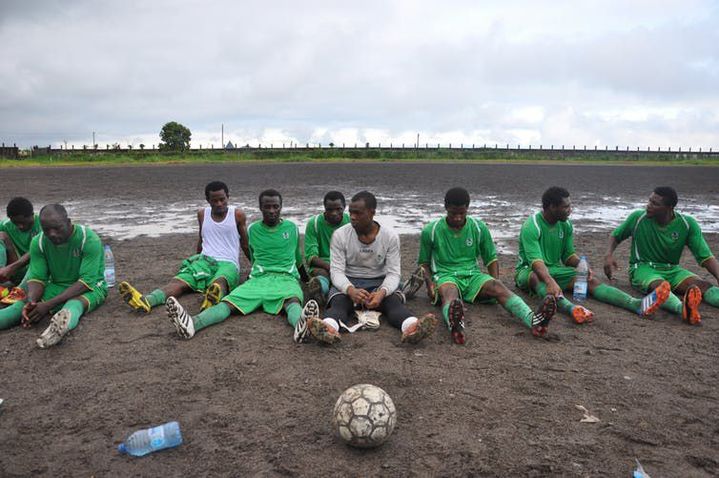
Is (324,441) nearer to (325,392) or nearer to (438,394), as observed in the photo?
(325,392)

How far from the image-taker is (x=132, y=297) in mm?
5602

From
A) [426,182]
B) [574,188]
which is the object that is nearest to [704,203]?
[574,188]

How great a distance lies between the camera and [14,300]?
19.2 feet

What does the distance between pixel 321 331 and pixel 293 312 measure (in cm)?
87

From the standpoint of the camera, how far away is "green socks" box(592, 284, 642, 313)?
604 centimetres

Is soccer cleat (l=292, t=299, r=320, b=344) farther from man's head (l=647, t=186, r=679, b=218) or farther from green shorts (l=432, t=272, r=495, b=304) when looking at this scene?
man's head (l=647, t=186, r=679, b=218)

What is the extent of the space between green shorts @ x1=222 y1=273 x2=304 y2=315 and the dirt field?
0.14 metres

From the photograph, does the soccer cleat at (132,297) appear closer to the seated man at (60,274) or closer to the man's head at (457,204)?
the seated man at (60,274)

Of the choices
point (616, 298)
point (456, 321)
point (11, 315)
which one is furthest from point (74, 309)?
point (616, 298)

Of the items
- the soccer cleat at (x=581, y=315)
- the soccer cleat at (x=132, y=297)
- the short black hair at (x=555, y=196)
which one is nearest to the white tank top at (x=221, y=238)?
the soccer cleat at (x=132, y=297)

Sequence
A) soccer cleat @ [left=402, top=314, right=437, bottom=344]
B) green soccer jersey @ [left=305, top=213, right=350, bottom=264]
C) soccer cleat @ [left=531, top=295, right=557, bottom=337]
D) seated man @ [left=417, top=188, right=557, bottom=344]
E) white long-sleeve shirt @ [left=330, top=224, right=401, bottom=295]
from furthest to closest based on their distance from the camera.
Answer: green soccer jersey @ [left=305, top=213, right=350, bottom=264]
seated man @ [left=417, top=188, right=557, bottom=344]
white long-sleeve shirt @ [left=330, top=224, right=401, bottom=295]
soccer cleat @ [left=531, top=295, right=557, bottom=337]
soccer cleat @ [left=402, top=314, right=437, bottom=344]

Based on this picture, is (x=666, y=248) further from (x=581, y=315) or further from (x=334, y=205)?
(x=334, y=205)

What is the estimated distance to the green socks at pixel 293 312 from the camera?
213 inches

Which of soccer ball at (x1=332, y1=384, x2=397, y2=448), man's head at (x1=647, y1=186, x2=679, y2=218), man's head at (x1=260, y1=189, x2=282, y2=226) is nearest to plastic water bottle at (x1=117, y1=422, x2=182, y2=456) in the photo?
soccer ball at (x1=332, y1=384, x2=397, y2=448)
